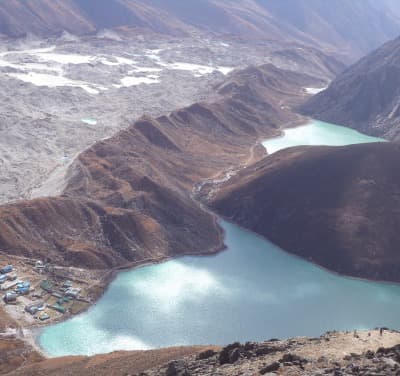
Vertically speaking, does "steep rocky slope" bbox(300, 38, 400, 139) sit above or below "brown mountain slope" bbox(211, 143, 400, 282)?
above

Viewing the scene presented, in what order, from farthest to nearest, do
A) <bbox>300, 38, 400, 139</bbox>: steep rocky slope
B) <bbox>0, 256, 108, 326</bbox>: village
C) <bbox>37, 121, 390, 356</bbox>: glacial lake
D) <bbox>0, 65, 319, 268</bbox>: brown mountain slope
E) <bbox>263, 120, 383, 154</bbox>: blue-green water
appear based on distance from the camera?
<bbox>300, 38, 400, 139</bbox>: steep rocky slope → <bbox>263, 120, 383, 154</bbox>: blue-green water → <bbox>0, 65, 319, 268</bbox>: brown mountain slope → <bbox>0, 256, 108, 326</bbox>: village → <bbox>37, 121, 390, 356</bbox>: glacial lake

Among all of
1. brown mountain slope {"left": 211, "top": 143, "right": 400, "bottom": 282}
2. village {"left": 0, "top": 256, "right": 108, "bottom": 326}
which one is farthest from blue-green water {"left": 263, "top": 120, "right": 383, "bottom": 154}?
village {"left": 0, "top": 256, "right": 108, "bottom": 326}

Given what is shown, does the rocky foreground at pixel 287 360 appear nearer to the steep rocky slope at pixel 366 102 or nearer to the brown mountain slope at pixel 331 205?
the brown mountain slope at pixel 331 205

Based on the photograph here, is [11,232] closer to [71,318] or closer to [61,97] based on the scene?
[71,318]

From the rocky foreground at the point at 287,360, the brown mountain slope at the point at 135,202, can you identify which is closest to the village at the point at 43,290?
the brown mountain slope at the point at 135,202

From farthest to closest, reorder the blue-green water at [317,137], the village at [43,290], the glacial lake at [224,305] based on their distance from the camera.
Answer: the blue-green water at [317,137] < the village at [43,290] < the glacial lake at [224,305]

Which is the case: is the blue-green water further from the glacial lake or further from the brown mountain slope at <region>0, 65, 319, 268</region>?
the glacial lake
